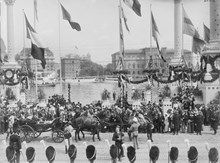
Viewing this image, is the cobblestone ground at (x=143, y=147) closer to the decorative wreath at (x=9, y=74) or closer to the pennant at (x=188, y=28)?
the pennant at (x=188, y=28)

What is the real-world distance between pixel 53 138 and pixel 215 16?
1796 centimetres

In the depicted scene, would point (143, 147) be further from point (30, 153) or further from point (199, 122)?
point (30, 153)

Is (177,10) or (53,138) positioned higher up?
(177,10)

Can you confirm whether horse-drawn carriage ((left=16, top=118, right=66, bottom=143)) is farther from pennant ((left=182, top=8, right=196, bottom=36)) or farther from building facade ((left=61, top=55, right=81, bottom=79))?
building facade ((left=61, top=55, right=81, bottom=79))

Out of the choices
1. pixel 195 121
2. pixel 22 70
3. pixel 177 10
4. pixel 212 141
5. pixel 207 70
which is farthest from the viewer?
pixel 177 10

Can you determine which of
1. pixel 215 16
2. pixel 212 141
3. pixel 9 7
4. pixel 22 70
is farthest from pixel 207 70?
pixel 9 7

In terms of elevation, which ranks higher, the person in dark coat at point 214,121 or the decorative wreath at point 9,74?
the decorative wreath at point 9,74

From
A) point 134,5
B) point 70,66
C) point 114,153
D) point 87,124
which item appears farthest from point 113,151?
point 70,66

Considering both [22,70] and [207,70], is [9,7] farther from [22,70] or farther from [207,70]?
[207,70]

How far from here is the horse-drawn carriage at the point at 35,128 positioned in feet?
50.9

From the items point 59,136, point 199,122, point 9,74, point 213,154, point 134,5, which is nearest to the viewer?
point 213,154

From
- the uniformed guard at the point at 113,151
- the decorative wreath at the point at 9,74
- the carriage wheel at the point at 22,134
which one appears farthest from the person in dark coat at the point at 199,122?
the decorative wreath at the point at 9,74

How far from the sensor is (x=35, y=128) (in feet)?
52.0

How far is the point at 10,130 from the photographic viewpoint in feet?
51.2
